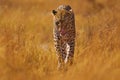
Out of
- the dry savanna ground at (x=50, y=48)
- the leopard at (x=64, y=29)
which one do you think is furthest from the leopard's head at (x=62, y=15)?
the dry savanna ground at (x=50, y=48)

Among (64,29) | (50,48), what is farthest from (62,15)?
(50,48)

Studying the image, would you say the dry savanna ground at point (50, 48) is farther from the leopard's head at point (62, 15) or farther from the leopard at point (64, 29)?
the leopard's head at point (62, 15)

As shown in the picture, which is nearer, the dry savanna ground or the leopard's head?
the dry savanna ground

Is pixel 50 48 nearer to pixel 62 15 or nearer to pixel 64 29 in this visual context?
pixel 64 29

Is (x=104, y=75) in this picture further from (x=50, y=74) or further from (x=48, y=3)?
(x=48, y=3)

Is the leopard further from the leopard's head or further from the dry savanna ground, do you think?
the dry savanna ground

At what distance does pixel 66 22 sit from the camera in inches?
303

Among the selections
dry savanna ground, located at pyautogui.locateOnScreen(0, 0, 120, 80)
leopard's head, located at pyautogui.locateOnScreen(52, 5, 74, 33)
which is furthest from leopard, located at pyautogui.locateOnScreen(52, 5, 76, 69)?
dry savanna ground, located at pyautogui.locateOnScreen(0, 0, 120, 80)

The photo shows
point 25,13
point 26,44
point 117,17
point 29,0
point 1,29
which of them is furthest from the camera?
point 29,0

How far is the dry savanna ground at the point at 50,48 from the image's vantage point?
6566 mm

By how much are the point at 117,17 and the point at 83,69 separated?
3418mm

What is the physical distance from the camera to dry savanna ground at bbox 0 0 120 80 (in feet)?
21.5

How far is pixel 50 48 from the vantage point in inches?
313

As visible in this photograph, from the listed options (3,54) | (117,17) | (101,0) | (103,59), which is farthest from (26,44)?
(101,0)
